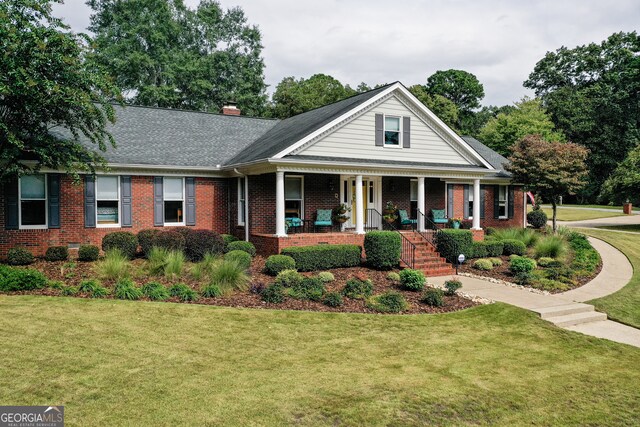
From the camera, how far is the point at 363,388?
6.75m

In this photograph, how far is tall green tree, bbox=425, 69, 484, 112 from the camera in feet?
214

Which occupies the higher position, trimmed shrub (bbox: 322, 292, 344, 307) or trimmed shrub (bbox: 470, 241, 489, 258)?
trimmed shrub (bbox: 470, 241, 489, 258)

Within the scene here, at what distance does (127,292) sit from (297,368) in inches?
211

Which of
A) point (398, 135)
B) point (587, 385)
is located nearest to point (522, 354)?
point (587, 385)

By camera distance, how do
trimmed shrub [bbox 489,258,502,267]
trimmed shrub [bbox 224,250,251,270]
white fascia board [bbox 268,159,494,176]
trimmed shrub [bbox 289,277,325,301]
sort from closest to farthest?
1. trimmed shrub [bbox 289,277,325,301]
2. trimmed shrub [bbox 224,250,251,270]
3. white fascia board [bbox 268,159,494,176]
4. trimmed shrub [bbox 489,258,502,267]

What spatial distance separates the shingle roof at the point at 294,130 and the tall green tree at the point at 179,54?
15348 mm

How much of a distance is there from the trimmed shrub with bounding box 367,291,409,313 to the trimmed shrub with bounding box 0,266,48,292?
7929mm

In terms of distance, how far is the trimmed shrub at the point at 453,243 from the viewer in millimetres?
17266

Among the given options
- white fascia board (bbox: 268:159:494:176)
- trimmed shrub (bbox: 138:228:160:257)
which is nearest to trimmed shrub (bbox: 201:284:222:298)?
trimmed shrub (bbox: 138:228:160:257)

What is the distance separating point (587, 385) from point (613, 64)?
62.4 metres

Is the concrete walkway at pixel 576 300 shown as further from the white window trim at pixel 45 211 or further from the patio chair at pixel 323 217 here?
the white window trim at pixel 45 211

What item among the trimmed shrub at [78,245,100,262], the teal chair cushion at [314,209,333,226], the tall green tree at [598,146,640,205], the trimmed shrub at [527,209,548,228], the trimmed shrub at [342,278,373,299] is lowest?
the trimmed shrub at [342,278,373,299]

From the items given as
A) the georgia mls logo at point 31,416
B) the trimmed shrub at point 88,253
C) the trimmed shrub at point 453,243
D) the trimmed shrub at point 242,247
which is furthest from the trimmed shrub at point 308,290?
the trimmed shrub at point 88,253

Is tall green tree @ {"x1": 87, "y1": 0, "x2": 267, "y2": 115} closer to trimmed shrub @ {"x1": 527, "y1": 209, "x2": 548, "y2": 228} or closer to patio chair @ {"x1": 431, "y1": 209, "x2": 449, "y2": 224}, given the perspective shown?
patio chair @ {"x1": 431, "y1": 209, "x2": 449, "y2": 224}
